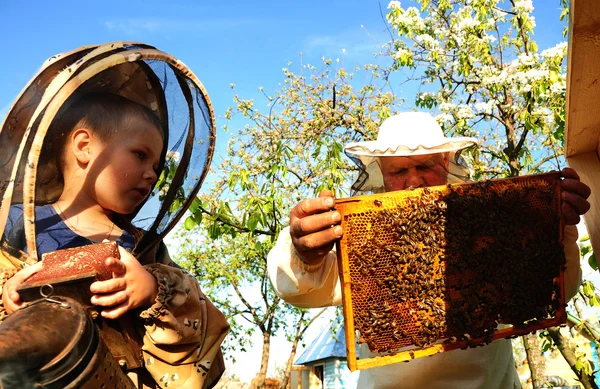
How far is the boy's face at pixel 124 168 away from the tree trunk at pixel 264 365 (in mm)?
24024

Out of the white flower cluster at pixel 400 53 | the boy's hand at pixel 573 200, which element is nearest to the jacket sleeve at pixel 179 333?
the boy's hand at pixel 573 200

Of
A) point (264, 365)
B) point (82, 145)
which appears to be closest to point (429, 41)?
point (82, 145)

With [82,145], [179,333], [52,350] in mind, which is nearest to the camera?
[52,350]

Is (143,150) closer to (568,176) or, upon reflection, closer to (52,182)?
(52,182)

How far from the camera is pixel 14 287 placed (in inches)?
69.0

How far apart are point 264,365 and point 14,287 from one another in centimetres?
2569

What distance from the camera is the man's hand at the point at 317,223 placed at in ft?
7.70

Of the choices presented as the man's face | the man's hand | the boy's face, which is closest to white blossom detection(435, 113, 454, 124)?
the man's face

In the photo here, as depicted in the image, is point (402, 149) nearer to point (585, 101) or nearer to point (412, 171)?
point (412, 171)

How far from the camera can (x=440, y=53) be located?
11.3 metres

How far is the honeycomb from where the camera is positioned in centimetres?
238

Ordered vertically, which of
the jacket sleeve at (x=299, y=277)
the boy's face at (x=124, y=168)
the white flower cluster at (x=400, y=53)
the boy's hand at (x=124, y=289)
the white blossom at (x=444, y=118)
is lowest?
the boy's hand at (x=124, y=289)

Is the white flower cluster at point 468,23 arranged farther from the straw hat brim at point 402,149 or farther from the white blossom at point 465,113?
the straw hat brim at point 402,149

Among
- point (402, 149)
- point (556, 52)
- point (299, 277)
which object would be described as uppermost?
point (556, 52)
